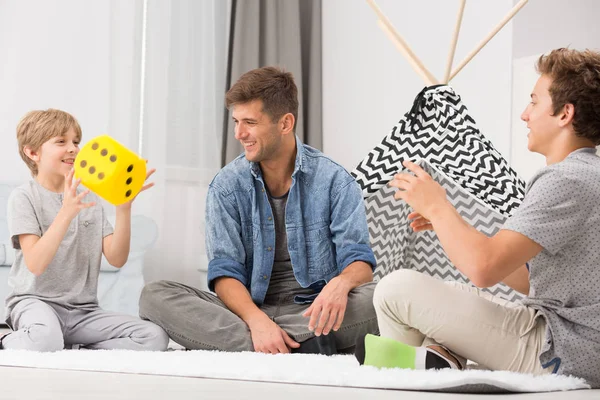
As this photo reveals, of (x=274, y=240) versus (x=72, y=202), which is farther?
(x=274, y=240)

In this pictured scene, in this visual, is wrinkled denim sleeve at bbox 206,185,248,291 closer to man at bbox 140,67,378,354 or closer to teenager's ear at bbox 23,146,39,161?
man at bbox 140,67,378,354

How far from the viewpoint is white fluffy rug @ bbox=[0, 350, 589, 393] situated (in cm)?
120

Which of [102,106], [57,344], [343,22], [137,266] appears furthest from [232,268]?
[343,22]

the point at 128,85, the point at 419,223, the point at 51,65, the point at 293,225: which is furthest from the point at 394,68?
the point at 419,223

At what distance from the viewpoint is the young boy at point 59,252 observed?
1817 mm

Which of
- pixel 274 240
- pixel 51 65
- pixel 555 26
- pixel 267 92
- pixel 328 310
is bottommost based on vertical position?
pixel 328 310

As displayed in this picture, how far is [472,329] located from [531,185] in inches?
10.5

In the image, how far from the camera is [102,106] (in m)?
3.42

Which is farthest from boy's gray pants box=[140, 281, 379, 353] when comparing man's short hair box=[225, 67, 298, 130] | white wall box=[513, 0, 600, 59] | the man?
white wall box=[513, 0, 600, 59]

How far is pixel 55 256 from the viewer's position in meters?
1.94

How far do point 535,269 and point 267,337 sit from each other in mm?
667

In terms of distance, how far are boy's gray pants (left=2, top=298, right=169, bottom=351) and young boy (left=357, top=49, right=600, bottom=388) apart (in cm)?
64

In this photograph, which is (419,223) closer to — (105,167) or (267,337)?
(267,337)

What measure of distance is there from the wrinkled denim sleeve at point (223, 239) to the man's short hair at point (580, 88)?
880 mm
